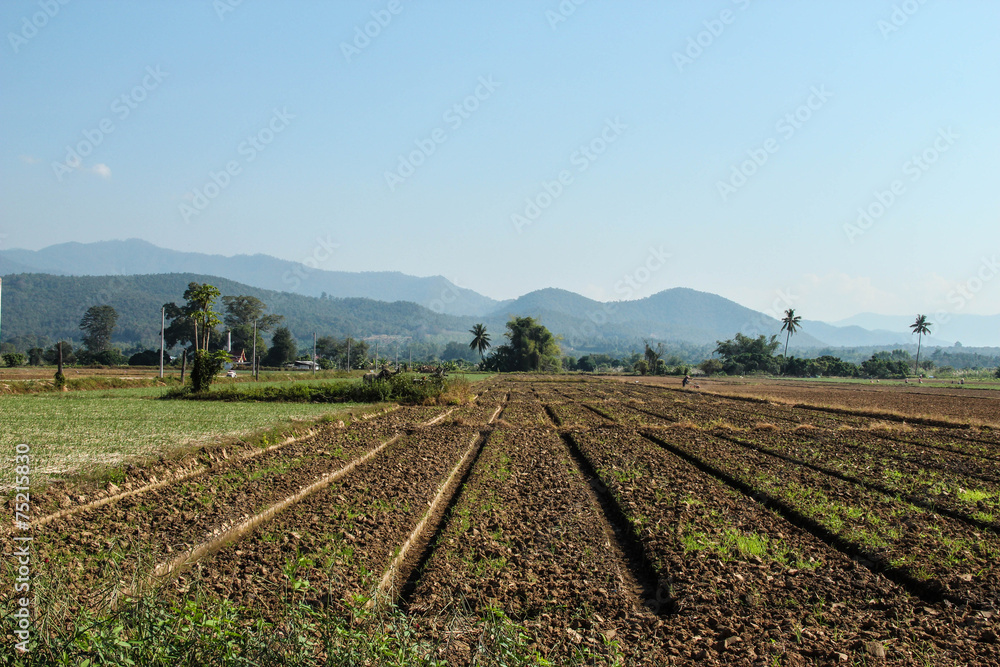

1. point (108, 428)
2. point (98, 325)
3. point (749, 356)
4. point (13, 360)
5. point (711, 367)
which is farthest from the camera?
point (749, 356)

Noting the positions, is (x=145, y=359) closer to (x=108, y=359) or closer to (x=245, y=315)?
(x=108, y=359)

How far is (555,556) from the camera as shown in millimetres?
7863

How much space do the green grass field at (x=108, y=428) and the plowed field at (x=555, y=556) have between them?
153cm

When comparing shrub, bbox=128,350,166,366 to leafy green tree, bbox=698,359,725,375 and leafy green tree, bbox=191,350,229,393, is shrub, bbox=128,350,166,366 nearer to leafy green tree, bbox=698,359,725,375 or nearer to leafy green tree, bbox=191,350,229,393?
leafy green tree, bbox=191,350,229,393

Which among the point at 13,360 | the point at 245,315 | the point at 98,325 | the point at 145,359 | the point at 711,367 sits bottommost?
the point at 13,360

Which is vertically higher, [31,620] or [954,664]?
[31,620]

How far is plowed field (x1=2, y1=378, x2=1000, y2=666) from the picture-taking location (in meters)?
5.21

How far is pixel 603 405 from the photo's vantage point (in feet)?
117

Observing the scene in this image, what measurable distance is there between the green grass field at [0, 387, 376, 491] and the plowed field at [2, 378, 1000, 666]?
153 cm

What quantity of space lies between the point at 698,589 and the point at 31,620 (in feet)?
19.4

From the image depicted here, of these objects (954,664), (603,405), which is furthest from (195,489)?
(603,405)

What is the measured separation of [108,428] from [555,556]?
Result: 14.5 metres

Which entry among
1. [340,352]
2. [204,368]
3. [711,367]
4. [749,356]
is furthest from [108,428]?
[749,356]

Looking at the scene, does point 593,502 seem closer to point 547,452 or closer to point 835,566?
point 835,566
